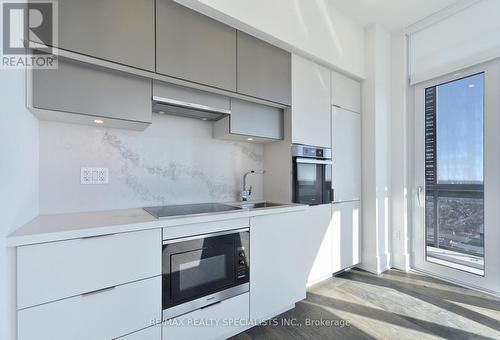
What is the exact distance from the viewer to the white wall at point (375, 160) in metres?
2.84

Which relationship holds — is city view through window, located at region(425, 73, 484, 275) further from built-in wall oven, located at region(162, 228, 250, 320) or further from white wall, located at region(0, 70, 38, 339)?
white wall, located at region(0, 70, 38, 339)

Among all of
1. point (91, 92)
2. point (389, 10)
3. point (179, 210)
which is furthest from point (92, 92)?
point (389, 10)

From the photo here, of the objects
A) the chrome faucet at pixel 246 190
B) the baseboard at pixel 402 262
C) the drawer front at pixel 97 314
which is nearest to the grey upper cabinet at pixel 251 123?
the chrome faucet at pixel 246 190

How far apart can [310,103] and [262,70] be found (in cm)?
65

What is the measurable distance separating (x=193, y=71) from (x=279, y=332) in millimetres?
1978

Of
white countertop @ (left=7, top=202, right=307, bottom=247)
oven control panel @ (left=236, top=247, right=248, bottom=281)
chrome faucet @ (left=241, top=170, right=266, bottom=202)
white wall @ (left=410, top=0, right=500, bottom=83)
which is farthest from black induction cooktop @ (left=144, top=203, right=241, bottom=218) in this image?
white wall @ (left=410, top=0, right=500, bottom=83)

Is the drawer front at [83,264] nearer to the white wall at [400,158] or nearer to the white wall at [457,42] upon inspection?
the white wall at [400,158]

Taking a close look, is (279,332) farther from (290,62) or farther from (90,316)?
(290,62)

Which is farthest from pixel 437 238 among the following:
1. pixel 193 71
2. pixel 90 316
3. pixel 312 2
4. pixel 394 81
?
pixel 90 316

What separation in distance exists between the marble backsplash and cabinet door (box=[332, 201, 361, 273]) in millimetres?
929

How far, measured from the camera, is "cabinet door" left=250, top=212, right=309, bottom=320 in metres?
1.75

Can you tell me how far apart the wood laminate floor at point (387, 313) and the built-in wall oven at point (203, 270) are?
43 cm

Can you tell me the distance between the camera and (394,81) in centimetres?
304

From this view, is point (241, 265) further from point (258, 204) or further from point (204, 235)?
point (258, 204)
